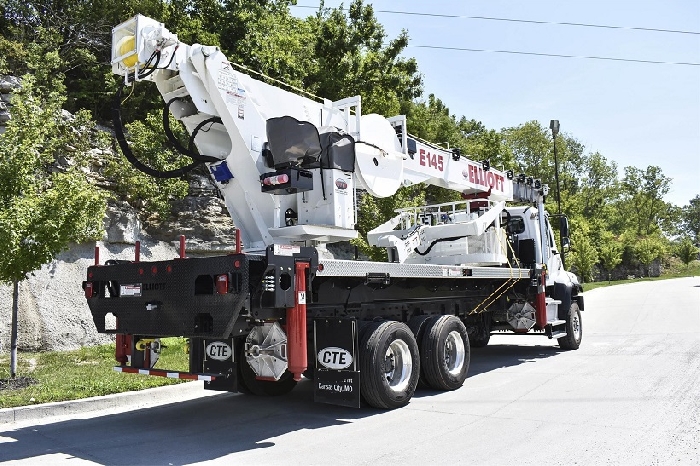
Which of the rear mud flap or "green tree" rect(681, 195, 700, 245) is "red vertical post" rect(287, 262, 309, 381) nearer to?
the rear mud flap

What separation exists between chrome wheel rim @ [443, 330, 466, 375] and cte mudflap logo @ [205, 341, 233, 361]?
3.14 m

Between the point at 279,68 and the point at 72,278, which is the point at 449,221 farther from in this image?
the point at 279,68

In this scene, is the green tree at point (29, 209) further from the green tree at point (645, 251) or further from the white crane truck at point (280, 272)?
the green tree at point (645, 251)

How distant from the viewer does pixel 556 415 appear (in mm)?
6574

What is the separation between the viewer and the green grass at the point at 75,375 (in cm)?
781

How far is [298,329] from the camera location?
19.8ft

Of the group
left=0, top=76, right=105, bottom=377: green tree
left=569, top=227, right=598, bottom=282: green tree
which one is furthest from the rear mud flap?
left=569, top=227, right=598, bottom=282: green tree

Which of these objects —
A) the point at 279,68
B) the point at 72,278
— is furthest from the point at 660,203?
the point at 72,278

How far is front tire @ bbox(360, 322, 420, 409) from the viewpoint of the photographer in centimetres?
669

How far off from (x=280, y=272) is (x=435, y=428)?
229 centimetres

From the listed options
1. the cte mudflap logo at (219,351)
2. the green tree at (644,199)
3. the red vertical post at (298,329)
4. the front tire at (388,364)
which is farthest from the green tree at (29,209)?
the green tree at (644,199)

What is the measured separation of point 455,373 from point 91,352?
786 cm

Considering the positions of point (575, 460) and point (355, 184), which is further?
point (355, 184)

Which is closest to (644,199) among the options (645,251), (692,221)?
(645,251)
